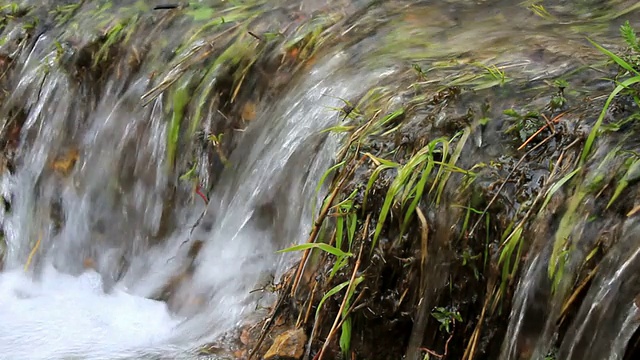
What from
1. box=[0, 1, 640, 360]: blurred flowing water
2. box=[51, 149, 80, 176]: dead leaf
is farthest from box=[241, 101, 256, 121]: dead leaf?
box=[51, 149, 80, 176]: dead leaf

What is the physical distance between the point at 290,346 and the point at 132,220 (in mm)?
1521

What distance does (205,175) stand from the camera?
3262 mm

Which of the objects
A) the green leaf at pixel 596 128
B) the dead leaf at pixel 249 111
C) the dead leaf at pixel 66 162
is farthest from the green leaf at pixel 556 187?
the dead leaf at pixel 66 162

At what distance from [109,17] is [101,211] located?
4.24 ft

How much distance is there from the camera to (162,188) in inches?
133

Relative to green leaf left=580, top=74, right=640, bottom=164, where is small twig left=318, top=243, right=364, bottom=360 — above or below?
below

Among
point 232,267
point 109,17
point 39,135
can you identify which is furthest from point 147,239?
point 109,17

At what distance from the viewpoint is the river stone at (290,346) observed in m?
2.27

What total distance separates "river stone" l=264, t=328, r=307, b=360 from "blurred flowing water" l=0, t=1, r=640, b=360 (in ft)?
1.09

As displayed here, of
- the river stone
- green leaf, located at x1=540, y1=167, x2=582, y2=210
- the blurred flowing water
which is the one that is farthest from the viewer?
the blurred flowing water

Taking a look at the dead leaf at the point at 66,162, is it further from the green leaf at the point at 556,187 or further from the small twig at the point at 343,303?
the green leaf at the point at 556,187

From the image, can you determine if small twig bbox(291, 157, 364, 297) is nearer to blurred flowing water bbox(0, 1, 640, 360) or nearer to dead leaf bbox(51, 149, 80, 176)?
blurred flowing water bbox(0, 1, 640, 360)

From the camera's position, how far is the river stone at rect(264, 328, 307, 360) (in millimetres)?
2266

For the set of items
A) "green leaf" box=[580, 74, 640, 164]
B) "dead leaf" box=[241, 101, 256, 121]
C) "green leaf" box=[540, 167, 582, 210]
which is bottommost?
"dead leaf" box=[241, 101, 256, 121]
